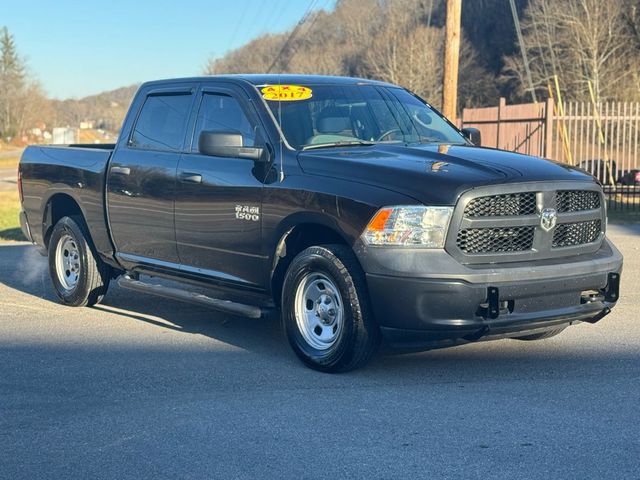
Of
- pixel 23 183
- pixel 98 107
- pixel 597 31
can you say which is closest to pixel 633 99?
pixel 597 31

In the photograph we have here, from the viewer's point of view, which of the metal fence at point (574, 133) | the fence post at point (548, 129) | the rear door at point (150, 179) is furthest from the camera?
the metal fence at point (574, 133)

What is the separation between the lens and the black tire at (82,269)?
891 cm

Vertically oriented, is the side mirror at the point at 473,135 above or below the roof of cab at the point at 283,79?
below

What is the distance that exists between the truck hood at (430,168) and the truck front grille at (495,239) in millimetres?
268

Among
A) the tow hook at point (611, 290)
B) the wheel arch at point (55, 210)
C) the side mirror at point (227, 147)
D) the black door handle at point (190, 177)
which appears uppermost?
the side mirror at point (227, 147)

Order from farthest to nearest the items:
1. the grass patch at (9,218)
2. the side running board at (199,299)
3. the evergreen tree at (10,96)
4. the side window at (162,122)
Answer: the evergreen tree at (10,96), the grass patch at (9,218), the side window at (162,122), the side running board at (199,299)

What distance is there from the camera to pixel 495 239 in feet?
19.8

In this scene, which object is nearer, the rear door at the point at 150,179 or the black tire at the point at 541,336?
the black tire at the point at 541,336

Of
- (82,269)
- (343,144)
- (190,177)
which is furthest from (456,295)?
(82,269)

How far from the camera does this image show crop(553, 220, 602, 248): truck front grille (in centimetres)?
631

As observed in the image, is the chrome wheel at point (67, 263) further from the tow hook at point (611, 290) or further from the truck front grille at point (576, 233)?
the tow hook at point (611, 290)

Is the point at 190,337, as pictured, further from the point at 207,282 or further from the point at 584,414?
the point at 584,414

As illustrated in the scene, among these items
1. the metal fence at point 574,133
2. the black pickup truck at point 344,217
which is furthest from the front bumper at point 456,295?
the metal fence at point 574,133

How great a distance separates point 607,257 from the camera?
21.5 feet
